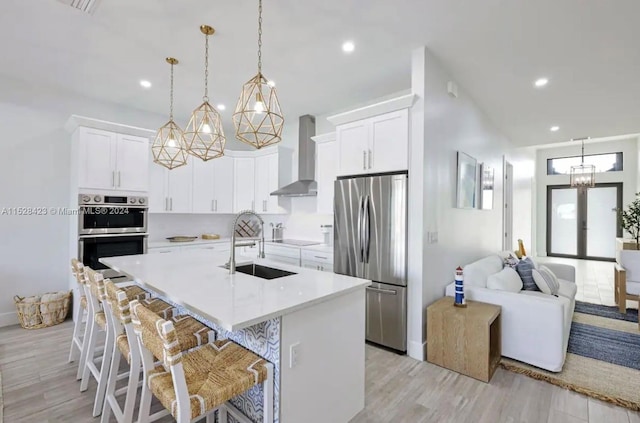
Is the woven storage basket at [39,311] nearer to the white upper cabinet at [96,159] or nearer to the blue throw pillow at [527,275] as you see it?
the white upper cabinet at [96,159]

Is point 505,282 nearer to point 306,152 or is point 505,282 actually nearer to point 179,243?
point 306,152

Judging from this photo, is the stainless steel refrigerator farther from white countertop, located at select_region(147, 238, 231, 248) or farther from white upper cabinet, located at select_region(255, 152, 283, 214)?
white countertop, located at select_region(147, 238, 231, 248)

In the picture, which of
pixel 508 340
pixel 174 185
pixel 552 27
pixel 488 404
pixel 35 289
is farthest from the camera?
pixel 174 185

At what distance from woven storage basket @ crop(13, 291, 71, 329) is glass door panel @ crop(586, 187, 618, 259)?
12.1 m

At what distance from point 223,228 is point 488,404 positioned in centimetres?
504

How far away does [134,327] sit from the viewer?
1.59 m

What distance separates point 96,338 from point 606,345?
16.3ft

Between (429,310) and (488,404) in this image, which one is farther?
(429,310)

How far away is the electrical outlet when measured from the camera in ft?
5.49

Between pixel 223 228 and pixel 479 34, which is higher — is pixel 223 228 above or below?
below

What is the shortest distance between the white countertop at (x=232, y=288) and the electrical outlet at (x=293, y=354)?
0.76 ft

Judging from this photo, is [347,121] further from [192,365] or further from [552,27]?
[192,365]

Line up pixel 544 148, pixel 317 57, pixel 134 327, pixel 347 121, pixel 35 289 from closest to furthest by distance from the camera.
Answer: pixel 134 327, pixel 317 57, pixel 347 121, pixel 35 289, pixel 544 148

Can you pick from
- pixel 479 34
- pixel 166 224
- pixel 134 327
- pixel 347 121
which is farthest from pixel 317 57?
pixel 166 224
